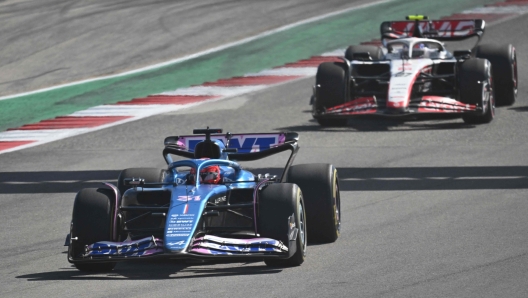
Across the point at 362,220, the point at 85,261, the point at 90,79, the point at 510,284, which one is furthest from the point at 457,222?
the point at 90,79

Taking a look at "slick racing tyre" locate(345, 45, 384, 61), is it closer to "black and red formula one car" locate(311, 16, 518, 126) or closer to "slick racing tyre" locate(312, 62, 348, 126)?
"black and red formula one car" locate(311, 16, 518, 126)

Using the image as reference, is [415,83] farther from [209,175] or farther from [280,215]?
[280,215]

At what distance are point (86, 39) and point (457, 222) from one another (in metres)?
15.3

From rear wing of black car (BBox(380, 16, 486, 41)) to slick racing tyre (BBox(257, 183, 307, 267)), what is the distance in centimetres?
1052

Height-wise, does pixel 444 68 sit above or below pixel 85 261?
below

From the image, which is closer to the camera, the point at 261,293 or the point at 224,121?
the point at 261,293

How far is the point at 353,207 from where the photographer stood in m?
11.5

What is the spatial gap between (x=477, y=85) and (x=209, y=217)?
331 inches

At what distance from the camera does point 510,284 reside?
769 centimetres

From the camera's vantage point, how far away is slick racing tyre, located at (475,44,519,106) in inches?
714

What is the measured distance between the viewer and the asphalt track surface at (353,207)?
7.98 metres

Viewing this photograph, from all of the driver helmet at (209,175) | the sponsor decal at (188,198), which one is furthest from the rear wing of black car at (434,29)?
the sponsor decal at (188,198)

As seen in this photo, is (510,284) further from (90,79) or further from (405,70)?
(90,79)

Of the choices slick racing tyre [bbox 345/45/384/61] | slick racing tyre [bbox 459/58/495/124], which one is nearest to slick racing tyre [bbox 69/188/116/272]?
slick racing tyre [bbox 459/58/495/124]
